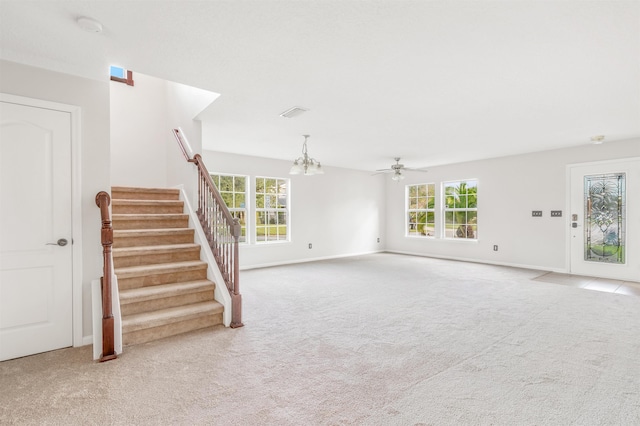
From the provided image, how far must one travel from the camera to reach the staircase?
9.66 feet

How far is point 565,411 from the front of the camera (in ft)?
6.07

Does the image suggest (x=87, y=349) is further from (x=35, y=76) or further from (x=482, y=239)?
(x=482, y=239)

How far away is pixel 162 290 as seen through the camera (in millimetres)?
3166

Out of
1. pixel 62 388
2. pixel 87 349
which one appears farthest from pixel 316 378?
pixel 87 349

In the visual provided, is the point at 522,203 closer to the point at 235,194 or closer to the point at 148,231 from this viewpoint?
the point at 235,194

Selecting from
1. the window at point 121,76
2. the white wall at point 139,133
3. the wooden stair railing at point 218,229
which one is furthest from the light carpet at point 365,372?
the window at point 121,76

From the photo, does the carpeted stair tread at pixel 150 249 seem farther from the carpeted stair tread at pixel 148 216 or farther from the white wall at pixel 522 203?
the white wall at pixel 522 203

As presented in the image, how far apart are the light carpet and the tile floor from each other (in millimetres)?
781

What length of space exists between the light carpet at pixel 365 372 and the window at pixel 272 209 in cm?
309

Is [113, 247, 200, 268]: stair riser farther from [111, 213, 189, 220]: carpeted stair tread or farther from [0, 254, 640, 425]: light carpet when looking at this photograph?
[0, 254, 640, 425]: light carpet

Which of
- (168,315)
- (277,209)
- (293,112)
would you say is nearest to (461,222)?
(277,209)

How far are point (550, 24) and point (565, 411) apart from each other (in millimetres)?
2447

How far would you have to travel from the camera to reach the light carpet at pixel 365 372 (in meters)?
1.83

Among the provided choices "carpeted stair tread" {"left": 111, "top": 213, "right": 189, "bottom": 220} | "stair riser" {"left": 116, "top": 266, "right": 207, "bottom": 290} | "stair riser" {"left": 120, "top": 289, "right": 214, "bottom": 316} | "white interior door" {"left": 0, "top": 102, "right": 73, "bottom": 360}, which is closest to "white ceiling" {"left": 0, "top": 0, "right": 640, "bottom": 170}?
"white interior door" {"left": 0, "top": 102, "right": 73, "bottom": 360}
